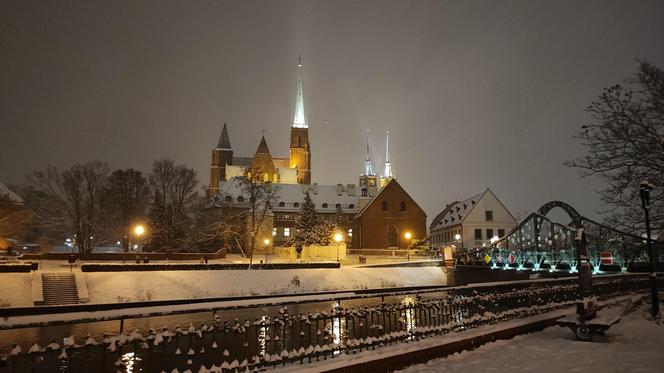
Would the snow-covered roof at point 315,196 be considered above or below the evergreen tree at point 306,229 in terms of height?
above

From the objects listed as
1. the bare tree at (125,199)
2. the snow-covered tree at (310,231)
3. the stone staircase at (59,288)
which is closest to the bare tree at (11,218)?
the bare tree at (125,199)

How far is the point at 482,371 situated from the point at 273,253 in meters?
A: 55.0

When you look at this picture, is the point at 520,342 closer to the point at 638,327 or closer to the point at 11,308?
the point at 638,327

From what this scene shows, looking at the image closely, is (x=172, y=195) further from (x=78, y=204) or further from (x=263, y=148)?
(x=263, y=148)

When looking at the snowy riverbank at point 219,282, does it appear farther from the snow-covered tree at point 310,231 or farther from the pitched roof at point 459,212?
the pitched roof at point 459,212

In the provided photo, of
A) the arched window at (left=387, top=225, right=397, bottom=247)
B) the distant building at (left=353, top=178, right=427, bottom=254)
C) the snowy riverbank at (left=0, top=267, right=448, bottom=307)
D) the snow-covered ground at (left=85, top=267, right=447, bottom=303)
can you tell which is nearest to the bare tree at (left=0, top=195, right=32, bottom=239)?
the snowy riverbank at (left=0, top=267, right=448, bottom=307)

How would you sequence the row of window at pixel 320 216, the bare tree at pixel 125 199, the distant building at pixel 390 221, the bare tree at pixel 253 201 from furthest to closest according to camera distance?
1. the row of window at pixel 320 216
2. the distant building at pixel 390 221
3. the bare tree at pixel 125 199
4. the bare tree at pixel 253 201

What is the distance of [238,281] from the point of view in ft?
117

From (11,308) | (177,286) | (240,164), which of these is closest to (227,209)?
(177,286)

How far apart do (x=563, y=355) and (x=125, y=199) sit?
6081cm

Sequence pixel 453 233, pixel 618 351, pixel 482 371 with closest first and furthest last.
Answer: pixel 482 371 → pixel 618 351 → pixel 453 233

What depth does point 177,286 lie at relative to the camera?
3244cm

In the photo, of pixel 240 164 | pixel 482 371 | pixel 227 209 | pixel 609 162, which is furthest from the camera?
pixel 240 164

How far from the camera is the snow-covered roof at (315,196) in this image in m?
83.4
